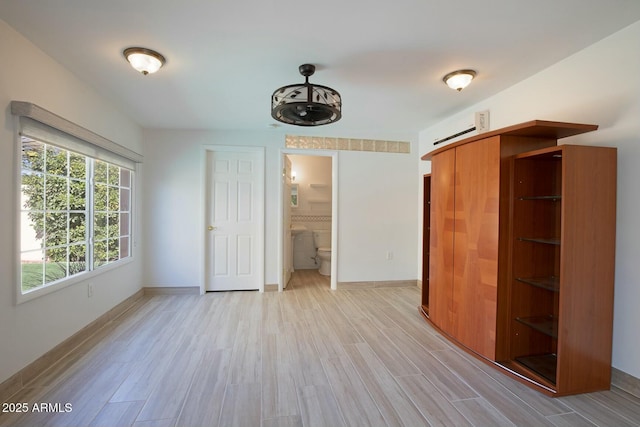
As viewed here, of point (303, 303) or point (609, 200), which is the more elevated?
point (609, 200)

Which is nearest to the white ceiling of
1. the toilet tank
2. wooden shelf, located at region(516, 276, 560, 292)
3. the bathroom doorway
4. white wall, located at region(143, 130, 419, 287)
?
white wall, located at region(143, 130, 419, 287)

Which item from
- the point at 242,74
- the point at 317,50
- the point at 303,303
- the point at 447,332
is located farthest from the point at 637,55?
the point at 303,303

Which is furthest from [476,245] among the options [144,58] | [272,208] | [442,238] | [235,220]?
[235,220]

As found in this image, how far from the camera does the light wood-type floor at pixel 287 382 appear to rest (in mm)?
1620

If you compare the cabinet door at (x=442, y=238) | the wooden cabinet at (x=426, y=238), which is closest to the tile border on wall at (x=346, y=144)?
the wooden cabinet at (x=426, y=238)

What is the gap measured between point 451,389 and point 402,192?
2.96 meters

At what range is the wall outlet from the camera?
116 inches

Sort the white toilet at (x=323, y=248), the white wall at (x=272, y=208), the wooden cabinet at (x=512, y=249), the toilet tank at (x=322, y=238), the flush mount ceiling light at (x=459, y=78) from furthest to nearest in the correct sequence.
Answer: the toilet tank at (x=322, y=238), the white toilet at (x=323, y=248), the white wall at (x=272, y=208), the flush mount ceiling light at (x=459, y=78), the wooden cabinet at (x=512, y=249)

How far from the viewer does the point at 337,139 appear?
4238 mm

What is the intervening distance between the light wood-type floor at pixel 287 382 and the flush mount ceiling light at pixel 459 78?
2305 millimetres

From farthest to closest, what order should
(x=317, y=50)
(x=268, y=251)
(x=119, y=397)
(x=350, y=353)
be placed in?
1. (x=268, y=251)
2. (x=350, y=353)
3. (x=317, y=50)
4. (x=119, y=397)

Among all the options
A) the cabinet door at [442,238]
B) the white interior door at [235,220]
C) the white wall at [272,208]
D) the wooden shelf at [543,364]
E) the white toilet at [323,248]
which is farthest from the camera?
the white toilet at [323,248]

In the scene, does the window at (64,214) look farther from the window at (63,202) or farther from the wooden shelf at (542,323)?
the wooden shelf at (542,323)

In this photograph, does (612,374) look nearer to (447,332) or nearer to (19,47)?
(447,332)
